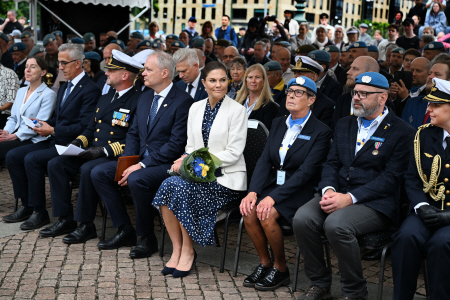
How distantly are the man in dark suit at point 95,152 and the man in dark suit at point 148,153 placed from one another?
0.23 meters

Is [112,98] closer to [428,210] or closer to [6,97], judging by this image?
[6,97]

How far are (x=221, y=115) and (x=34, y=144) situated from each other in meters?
2.76

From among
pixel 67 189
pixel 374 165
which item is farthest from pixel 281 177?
pixel 67 189

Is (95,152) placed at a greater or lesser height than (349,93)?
lesser

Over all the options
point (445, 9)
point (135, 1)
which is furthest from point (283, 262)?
point (445, 9)

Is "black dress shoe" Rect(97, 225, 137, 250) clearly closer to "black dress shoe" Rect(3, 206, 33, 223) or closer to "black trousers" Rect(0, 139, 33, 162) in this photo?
"black dress shoe" Rect(3, 206, 33, 223)

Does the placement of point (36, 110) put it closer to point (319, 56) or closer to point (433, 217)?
point (319, 56)

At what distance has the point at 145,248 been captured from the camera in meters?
5.32

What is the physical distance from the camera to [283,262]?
15.4 ft

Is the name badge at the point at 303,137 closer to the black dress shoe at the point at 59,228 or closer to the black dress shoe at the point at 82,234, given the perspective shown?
the black dress shoe at the point at 82,234

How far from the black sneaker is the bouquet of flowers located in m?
1.22

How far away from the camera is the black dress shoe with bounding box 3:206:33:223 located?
21.0 ft

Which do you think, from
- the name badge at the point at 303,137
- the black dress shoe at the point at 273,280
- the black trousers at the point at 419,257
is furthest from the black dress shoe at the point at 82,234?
the black trousers at the point at 419,257

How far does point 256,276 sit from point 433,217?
5.09 ft
